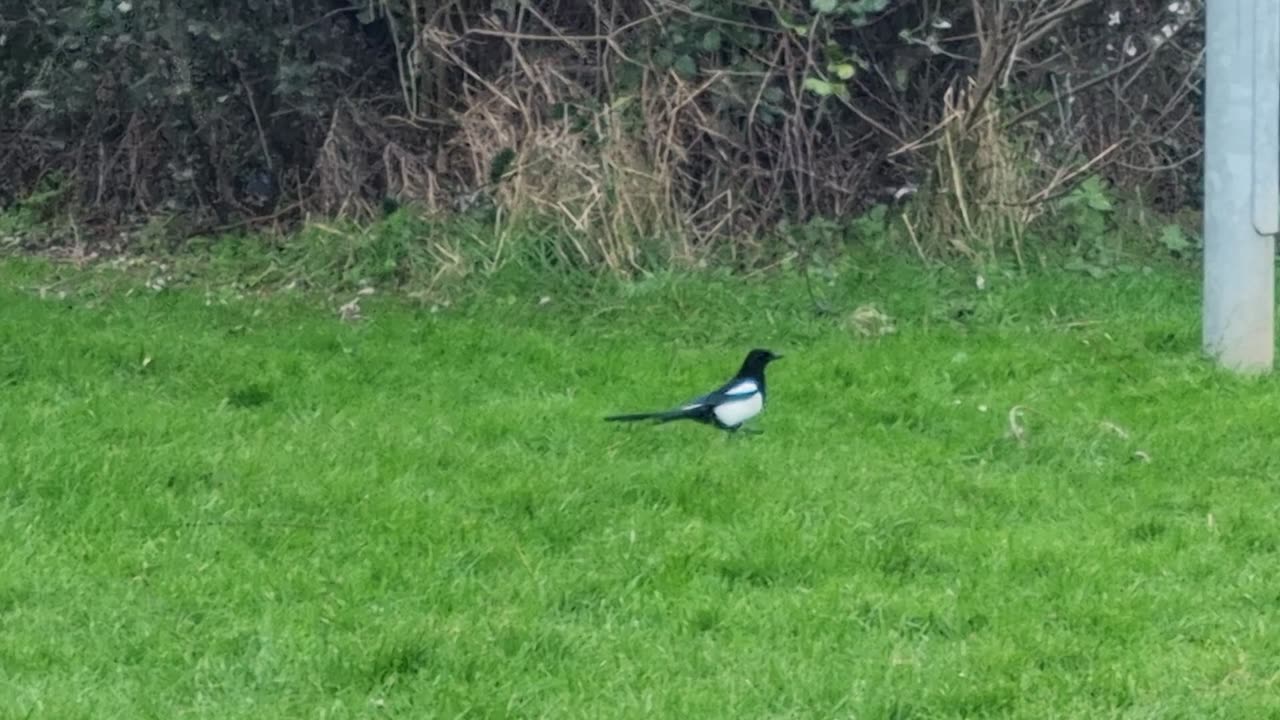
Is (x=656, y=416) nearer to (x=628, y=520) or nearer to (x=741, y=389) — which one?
(x=741, y=389)

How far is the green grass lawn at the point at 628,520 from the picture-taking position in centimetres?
456

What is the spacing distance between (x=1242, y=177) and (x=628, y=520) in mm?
3344

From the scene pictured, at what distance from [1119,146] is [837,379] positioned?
3.95 m

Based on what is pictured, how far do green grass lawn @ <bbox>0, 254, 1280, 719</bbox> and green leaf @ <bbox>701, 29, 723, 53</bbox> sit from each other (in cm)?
186

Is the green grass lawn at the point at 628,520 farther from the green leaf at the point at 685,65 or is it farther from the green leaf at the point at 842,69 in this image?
the green leaf at the point at 685,65

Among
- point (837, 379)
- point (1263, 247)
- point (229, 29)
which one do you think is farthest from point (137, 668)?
point (229, 29)

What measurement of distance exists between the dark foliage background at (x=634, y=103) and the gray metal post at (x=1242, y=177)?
7.61 feet

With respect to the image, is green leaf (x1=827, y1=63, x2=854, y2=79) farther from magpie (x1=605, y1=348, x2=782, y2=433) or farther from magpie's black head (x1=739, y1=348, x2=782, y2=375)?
magpie (x1=605, y1=348, x2=782, y2=433)

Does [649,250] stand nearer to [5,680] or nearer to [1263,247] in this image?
[1263,247]

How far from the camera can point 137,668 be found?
4.60m

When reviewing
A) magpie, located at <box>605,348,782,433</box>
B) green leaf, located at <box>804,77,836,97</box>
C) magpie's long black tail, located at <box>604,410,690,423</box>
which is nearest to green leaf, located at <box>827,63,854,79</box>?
green leaf, located at <box>804,77,836,97</box>

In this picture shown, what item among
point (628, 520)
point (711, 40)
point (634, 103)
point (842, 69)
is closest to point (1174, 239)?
point (842, 69)

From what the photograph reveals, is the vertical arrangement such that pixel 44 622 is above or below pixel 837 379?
above

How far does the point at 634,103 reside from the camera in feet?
33.5
